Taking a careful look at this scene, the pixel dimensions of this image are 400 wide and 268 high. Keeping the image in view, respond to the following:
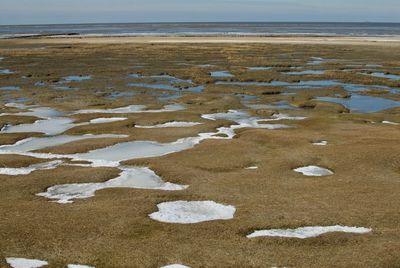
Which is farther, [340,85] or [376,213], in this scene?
[340,85]

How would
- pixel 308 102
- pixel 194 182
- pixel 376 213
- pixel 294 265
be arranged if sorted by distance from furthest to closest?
pixel 308 102 < pixel 194 182 < pixel 376 213 < pixel 294 265

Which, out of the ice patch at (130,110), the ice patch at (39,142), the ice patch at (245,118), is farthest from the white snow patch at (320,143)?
the ice patch at (130,110)

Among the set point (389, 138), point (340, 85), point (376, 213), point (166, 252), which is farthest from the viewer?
point (340, 85)

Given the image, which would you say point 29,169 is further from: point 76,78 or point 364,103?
point 76,78

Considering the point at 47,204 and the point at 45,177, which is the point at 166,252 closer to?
the point at 47,204

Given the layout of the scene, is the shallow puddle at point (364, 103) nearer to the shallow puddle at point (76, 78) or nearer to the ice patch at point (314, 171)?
the ice patch at point (314, 171)

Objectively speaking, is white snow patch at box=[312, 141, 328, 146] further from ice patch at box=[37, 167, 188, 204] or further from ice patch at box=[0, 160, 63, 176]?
ice patch at box=[0, 160, 63, 176]

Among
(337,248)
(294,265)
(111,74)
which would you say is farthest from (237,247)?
(111,74)
